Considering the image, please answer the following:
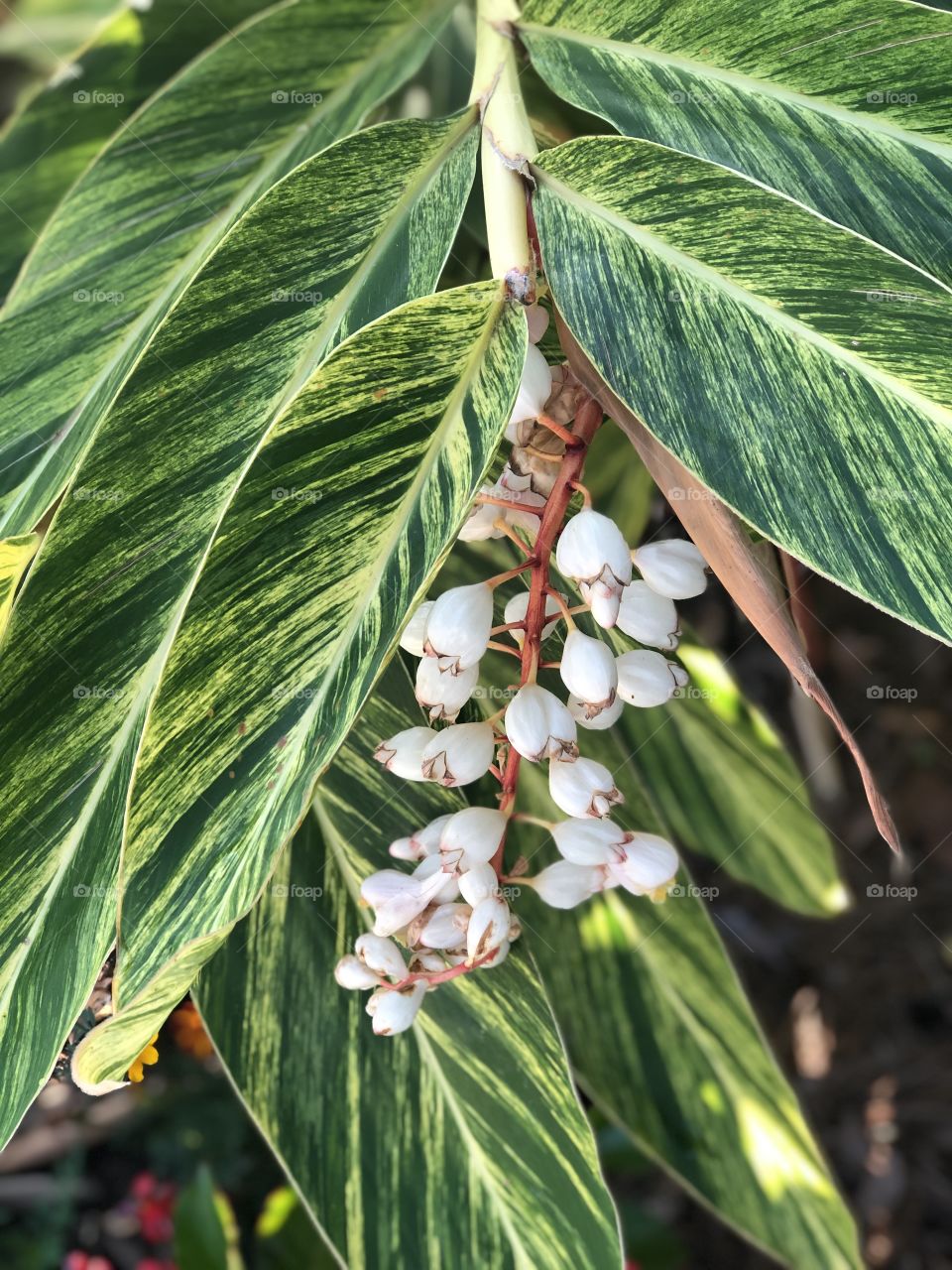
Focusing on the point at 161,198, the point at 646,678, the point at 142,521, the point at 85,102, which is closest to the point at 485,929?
the point at 646,678

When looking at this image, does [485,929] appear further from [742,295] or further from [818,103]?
[818,103]

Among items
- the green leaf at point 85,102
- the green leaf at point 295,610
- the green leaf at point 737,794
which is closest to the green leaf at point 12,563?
the green leaf at point 295,610

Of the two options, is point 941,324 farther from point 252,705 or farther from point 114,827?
point 114,827

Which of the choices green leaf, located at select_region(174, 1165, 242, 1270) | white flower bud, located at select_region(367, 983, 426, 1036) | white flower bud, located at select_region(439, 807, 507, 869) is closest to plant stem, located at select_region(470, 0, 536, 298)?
white flower bud, located at select_region(439, 807, 507, 869)

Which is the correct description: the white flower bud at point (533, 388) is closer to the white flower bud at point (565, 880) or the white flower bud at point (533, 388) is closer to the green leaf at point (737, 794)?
the white flower bud at point (565, 880)

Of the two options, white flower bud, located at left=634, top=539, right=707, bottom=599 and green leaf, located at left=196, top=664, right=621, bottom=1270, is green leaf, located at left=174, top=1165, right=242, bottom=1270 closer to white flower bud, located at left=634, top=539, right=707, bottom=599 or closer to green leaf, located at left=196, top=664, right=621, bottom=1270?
green leaf, located at left=196, top=664, right=621, bottom=1270

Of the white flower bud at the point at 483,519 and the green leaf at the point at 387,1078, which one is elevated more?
the white flower bud at the point at 483,519
